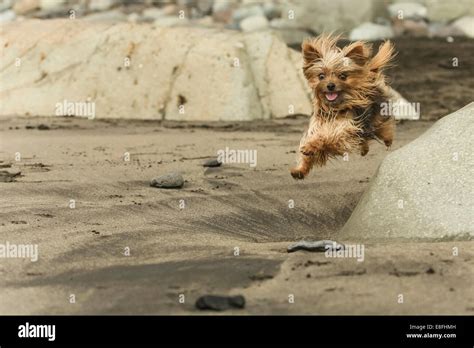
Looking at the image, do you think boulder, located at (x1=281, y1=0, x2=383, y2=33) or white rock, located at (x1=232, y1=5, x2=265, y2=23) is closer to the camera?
boulder, located at (x1=281, y1=0, x2=383, y2=33)

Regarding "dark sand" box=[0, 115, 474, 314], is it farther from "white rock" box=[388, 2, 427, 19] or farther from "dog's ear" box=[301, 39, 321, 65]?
"white rock" box=[388, 2, 427, 19]

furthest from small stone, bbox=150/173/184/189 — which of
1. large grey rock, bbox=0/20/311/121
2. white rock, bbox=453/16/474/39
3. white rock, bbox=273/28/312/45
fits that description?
white rock, bbox=453/16/474/39

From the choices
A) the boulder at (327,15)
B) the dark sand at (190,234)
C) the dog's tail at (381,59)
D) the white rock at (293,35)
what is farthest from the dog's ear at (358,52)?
the boulder at (327,15)

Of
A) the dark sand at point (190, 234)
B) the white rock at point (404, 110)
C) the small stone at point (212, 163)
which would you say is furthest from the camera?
the white rock at point (404, 110)

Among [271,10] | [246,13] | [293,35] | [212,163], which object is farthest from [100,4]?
[212,163]

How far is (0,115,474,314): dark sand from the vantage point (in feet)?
22.2

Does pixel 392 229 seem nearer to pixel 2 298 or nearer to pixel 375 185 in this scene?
pixel 375 185

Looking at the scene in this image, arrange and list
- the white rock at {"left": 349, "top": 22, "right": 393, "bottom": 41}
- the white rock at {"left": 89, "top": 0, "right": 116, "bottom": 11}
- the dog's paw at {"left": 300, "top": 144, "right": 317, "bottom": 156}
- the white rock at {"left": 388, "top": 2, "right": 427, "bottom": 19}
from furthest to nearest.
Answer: the white rock at {"left": 89, "top": 0, "right": 116, "bottom": 11}, the white rock at {"left": 388, "top": 2, "right": 427, "bottom": 19}, the white rock at {"left": 349, "top": 22, "right": 393, "bottom": 41}, the dog's paw at {"left": 300, "top": 144, "right": 317, "bottom": 156}

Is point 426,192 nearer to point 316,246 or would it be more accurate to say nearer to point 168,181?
point 316,246

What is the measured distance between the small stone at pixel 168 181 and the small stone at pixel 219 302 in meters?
3.82

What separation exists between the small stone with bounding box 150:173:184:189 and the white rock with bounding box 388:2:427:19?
1121 centimetres

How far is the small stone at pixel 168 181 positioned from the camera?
1036cm

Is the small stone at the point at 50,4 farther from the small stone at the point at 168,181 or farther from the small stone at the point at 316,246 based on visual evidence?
the small stone at the point at 316,246

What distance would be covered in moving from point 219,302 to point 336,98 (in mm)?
3504
